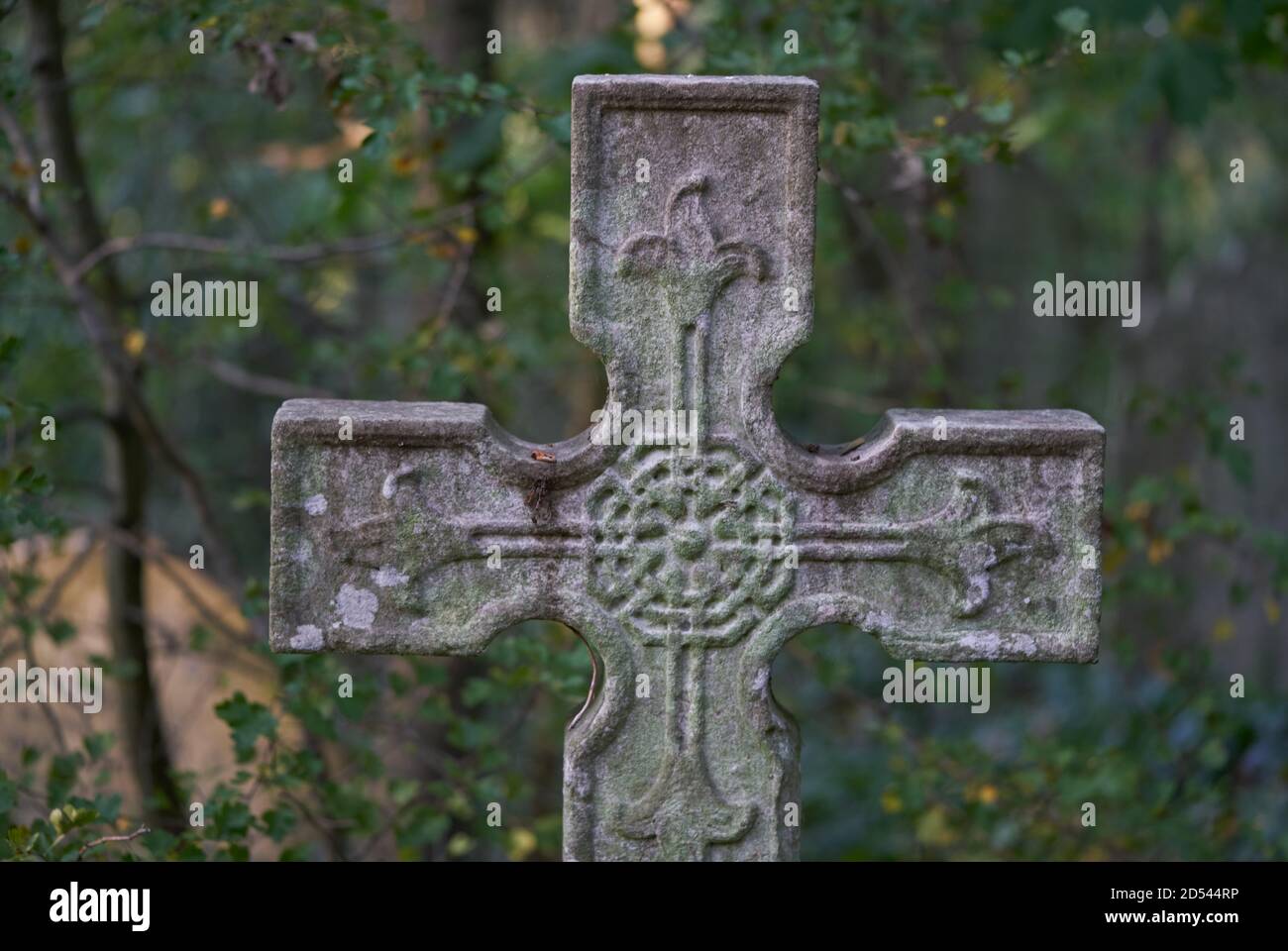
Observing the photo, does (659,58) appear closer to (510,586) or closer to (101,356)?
(101,356)

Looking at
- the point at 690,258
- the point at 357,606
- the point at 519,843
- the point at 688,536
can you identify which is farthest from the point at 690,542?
the point at 519,843

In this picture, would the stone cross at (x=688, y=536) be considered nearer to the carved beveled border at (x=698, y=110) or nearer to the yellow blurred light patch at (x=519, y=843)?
the carved beveled border at (x=698, y=110)

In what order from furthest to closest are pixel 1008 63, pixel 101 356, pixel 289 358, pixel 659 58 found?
pixel 289 358
pixel 659 58
pixel 101 356
pixel 1008 63

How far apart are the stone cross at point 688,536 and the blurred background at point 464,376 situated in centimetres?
65

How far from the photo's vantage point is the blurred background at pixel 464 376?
3.74 meters

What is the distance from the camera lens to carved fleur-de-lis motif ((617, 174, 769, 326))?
2.84 m

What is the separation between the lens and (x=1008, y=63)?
357 cm

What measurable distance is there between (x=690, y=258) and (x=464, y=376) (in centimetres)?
139

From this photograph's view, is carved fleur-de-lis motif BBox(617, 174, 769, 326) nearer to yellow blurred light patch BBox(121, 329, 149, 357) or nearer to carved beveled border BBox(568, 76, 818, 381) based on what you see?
carved beveled border BBox(568, 76, 818, 381)

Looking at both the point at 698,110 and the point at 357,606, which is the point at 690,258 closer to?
the point at 698,110

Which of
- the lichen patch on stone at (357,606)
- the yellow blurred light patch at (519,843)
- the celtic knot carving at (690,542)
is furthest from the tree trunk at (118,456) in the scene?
the celtic knot carving at (690,542)

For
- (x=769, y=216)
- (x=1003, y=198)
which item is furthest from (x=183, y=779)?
(x=1003, y=198)

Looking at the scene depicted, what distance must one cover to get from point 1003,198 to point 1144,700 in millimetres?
6901

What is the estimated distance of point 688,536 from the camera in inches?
116
